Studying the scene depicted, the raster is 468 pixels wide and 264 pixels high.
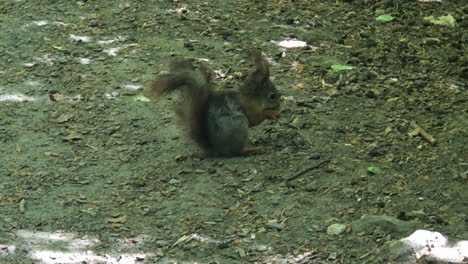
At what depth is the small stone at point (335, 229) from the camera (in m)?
4.66

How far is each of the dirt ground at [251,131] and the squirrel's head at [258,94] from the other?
0.26 metres

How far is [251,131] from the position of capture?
19.5 ft

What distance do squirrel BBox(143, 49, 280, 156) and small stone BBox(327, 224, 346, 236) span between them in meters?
0.95

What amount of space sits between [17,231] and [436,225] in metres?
2.28

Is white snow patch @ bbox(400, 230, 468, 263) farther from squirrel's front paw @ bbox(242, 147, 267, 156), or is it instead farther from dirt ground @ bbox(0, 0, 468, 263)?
squirrel's front paw @ bbox(242, 147, 267, 156)

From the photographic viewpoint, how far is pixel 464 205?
493cm

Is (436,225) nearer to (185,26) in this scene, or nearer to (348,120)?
(348,120)

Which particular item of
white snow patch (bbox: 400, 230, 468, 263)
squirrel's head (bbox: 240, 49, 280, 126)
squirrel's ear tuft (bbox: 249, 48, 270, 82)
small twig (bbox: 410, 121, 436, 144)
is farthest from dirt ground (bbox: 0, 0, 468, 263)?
squirrel's ear tuft (bbox: 249, 48, 270, 82)

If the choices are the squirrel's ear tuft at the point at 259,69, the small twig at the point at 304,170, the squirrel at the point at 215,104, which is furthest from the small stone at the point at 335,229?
the squirrel's ear tuft at the point at 259,69

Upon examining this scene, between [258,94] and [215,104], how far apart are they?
0.33 metres

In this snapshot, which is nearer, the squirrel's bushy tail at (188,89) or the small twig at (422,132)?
the squirrel's bushy tail at (188,89)

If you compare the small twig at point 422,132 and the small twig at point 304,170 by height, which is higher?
the small twig at point 304,170

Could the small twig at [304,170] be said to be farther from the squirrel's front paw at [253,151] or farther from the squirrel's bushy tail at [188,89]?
the squirrel's bushy tail at [188,89]

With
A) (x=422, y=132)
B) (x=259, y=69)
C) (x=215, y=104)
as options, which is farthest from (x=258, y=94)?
(x=422, y=132)
